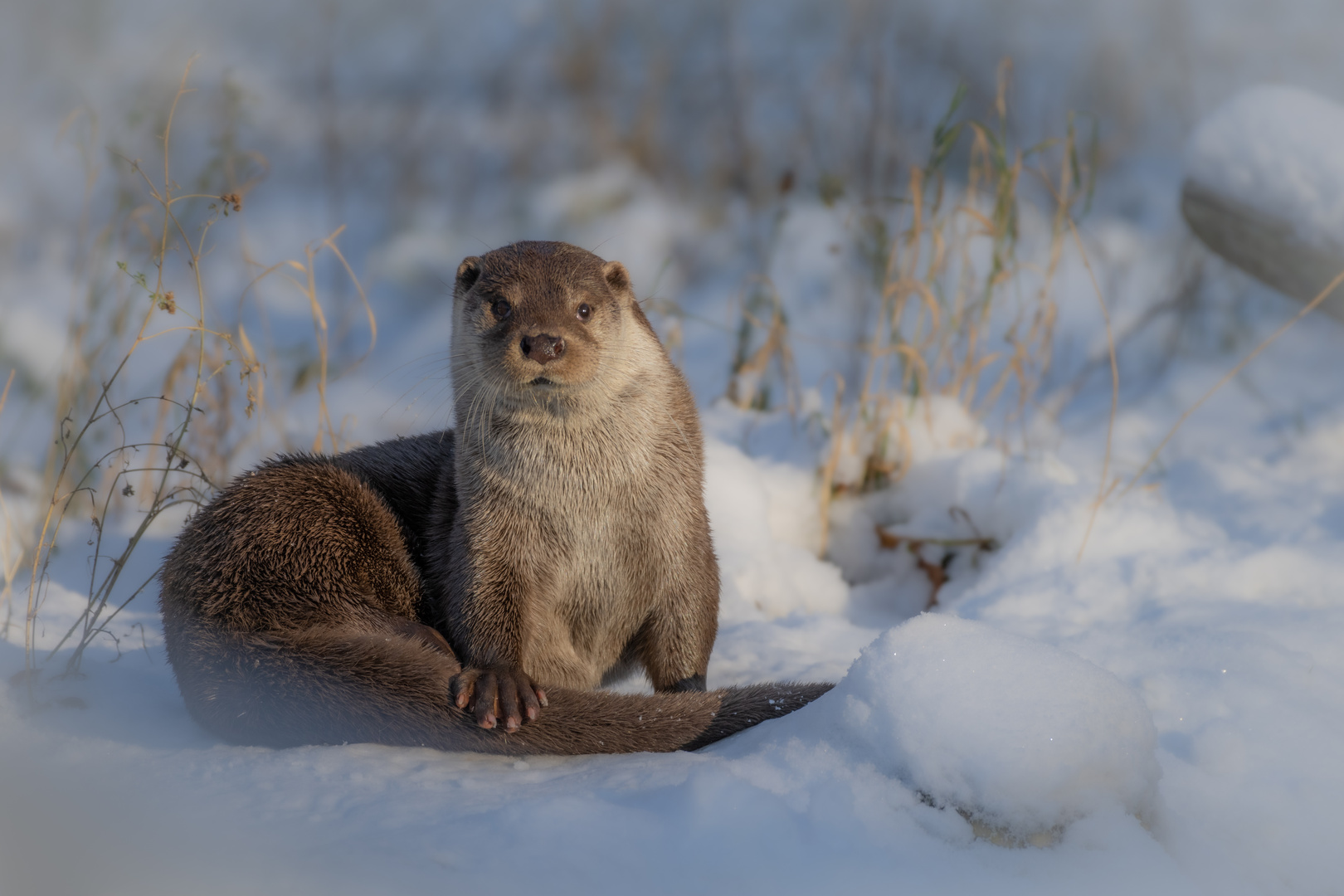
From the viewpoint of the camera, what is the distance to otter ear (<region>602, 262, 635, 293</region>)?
2.10m

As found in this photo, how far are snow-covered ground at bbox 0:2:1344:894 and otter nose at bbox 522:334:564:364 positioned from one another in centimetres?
43

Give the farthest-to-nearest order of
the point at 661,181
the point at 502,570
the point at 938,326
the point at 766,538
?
the point at 661,181 < the point at 938,326 < the point at 766,538 < the point at 502,570

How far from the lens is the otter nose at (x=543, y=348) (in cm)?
180

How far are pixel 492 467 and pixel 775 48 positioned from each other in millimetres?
5720

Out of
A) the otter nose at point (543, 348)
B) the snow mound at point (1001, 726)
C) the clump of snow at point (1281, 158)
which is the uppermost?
the clump of snow at point (1281, 158)

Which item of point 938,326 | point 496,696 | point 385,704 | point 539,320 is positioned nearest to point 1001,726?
point 496,696

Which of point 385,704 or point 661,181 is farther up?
point 661,181

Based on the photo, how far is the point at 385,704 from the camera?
5.32 ft

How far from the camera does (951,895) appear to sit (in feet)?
3.94

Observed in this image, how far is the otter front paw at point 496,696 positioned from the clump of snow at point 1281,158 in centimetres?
244

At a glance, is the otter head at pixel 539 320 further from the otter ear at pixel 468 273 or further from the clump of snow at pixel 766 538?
the clump of snow at pixel 766 538

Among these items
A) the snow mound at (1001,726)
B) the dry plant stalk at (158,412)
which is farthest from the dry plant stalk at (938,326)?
the snow mound at (1001,726)

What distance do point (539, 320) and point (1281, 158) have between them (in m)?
2.24

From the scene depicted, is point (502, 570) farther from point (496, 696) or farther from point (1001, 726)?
point (1001, 726)
